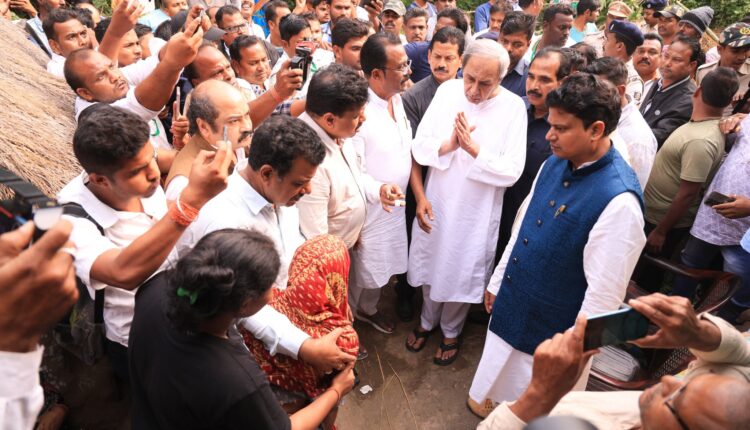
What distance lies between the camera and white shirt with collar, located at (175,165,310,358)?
1.83 meters

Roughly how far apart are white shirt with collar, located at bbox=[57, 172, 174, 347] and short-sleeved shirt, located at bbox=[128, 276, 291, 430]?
411 millimetres

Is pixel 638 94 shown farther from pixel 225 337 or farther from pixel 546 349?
pixel 225 337

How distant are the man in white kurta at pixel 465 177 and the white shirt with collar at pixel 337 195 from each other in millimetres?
565

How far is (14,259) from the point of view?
102 cm

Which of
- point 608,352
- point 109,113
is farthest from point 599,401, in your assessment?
point 109,113

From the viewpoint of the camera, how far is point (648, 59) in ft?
15.6

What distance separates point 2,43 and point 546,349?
4.52m

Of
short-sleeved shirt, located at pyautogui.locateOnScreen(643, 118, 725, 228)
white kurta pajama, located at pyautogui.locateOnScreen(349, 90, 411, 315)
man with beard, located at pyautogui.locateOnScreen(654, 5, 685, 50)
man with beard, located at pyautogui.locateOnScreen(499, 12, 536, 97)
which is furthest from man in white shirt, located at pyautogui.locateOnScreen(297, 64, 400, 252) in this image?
man with beard, located at pyautogui.locateOnScreen(654, 5, 685, 50)

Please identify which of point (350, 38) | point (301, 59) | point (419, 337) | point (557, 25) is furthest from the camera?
point (557, 25)

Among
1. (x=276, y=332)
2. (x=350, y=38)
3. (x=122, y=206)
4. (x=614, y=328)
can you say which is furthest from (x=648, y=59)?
(x=122, y=206)

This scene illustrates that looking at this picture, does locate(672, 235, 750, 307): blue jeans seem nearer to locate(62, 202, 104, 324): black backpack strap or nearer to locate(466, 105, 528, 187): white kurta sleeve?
locate(466, 105, 528, 187): white kurta sleeve

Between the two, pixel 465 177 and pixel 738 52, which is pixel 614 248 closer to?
pixel 465 177

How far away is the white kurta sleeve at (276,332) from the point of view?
1.82 metres

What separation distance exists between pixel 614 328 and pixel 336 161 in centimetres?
178
